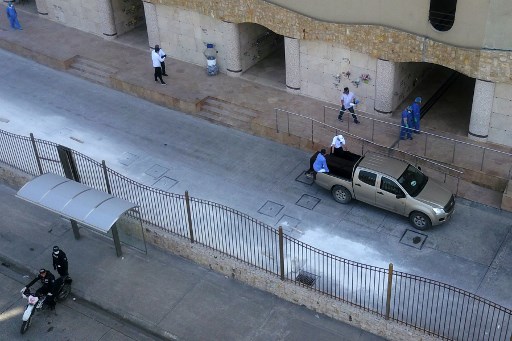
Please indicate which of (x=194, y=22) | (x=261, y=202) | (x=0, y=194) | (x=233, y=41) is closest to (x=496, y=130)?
(x=261, y=202)

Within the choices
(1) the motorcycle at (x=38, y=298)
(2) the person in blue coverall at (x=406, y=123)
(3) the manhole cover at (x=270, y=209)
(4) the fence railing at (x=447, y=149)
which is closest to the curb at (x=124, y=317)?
(1) the motorcycle at (x=38, y=298)

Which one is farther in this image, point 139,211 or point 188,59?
point 188,59

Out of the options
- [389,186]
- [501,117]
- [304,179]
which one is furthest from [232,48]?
[501,117]

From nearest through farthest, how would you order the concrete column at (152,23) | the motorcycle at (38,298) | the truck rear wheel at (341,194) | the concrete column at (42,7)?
the motorcycle at (38,298) → the truck rear wheel at (341,194) → the concrete column at (152,23) → the concrete column at (42,7)

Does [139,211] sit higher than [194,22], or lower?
lower

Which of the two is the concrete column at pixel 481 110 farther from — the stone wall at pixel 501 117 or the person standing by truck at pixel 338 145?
the person standing by truck at pixel 338 145

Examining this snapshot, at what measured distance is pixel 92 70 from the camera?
94.9 feet

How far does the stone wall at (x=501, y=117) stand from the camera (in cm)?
2108

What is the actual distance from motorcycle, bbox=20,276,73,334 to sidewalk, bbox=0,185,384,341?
1.48ft

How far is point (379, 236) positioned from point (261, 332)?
4767mm

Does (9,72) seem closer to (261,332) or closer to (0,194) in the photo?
(0,194)

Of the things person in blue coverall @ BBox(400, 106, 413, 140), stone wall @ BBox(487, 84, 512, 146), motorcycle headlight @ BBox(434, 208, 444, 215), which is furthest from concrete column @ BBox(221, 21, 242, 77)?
motorcycle headlight @ BBox(434, 208, 444, 215)

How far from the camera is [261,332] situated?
16.9 m

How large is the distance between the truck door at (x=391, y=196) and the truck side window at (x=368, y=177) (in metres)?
0.25
